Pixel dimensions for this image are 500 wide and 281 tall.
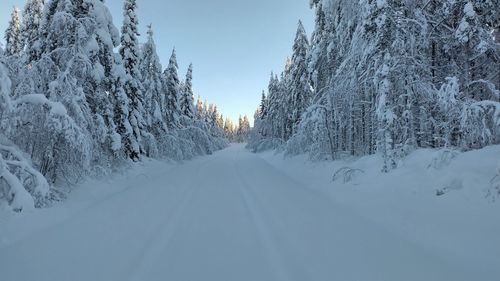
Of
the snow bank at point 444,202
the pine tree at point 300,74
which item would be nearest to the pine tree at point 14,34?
the pine tree at point 300,74

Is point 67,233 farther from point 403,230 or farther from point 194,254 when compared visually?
point 403,230

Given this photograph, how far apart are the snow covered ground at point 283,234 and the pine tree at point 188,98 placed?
3663 cm

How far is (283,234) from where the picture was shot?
7191 mm

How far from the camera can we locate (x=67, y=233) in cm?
716

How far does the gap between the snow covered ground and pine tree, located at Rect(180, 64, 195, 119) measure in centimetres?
3663

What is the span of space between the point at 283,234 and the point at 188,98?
4224 centimetres

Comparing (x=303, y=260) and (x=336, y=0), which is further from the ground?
(x=336, y=0)

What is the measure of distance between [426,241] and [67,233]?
6.79 meters

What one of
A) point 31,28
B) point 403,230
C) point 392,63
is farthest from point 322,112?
point 31,28

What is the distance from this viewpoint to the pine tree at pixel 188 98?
47750 millimetres

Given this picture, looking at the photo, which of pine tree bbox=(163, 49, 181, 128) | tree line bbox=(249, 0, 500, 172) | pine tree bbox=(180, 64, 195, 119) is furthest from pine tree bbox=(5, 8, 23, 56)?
tree line bbox=(249, 0, 500, 172)

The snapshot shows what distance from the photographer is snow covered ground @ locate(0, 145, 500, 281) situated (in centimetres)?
525

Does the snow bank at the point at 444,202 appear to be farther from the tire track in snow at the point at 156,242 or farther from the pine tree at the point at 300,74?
the pine tree at the point at 300,74

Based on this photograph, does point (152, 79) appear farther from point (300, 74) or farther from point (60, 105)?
point (60, 105)
